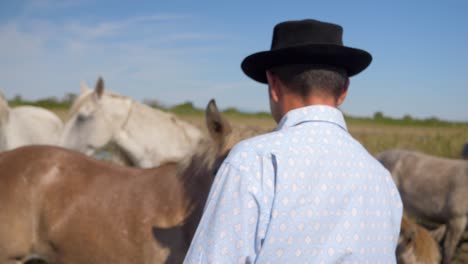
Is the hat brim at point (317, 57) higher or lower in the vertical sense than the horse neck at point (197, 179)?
higher

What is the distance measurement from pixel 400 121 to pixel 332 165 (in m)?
35.7

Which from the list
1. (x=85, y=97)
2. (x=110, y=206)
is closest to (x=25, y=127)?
(x=85, y=97)

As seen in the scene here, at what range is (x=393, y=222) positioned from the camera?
1259 millimetres

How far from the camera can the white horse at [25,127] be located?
277 inches

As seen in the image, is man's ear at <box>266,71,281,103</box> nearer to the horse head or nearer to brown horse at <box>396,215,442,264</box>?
brown horse at <box>396,215,442,264</box>

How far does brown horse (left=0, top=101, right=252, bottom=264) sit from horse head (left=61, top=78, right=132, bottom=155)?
129cm

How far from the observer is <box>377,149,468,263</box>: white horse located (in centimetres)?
632

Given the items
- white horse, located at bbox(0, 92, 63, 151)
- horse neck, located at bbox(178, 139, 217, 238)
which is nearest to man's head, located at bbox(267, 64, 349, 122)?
horse neck, located at bbox(178, 139, 217, 238)

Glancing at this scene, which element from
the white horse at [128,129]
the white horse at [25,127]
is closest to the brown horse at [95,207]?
the white horse at [128,129]

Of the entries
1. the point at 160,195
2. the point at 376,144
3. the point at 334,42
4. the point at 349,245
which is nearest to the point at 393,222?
the point at 349,245

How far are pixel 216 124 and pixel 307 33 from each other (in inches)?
41.7

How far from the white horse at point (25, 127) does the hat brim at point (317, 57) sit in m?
6.45

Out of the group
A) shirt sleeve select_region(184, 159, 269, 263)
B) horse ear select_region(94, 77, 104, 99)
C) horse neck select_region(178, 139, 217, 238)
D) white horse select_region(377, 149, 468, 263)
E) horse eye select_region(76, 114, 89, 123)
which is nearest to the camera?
shirt sleeve select_region(184, 159, 269, 263)

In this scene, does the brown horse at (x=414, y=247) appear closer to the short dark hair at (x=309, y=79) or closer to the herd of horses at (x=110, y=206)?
the herd of horses at (x=110, y=206)
